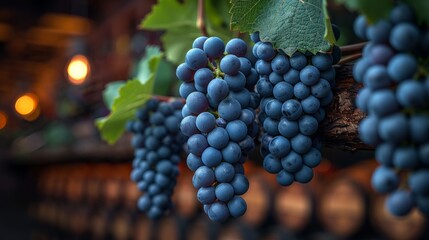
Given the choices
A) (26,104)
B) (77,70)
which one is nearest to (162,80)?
(77,70)

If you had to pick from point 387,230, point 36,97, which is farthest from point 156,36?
point 36,97

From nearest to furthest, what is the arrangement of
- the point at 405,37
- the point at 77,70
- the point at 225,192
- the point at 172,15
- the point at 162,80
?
the point at 405,37
the point at 225,192
the point at 172,15
the point at 162,80
the point at 77,70

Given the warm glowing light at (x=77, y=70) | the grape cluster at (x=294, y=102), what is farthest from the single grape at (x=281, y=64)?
the warm glowing light at (x=77, y=70)

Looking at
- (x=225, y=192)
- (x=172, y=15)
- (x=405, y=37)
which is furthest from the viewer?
(x=172, y=15)

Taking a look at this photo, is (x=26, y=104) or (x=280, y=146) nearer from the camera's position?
(x=280, y=146)

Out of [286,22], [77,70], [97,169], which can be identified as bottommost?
[97,169]

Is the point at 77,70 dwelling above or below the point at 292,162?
above

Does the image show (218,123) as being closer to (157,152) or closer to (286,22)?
(286,22)
